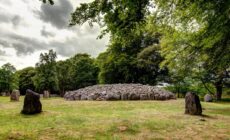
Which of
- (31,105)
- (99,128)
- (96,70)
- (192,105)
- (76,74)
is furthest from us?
(96,70)

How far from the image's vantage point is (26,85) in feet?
259

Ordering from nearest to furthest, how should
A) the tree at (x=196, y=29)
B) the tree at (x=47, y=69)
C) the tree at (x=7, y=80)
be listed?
the tree at (x=196, y=29) → the tree at (x=47, y=69) → the tree at (x=7, y=80)

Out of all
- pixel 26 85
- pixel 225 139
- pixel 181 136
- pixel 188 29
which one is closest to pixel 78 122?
pixel 181 136

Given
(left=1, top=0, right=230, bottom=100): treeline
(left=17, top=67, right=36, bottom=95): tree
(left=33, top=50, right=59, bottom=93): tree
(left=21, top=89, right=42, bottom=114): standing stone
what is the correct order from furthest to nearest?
(left=17, top=67, right=36, bottom=95): tree
(left=33, top=50, right=59, bottom=93): tree
(left=21, top=89, right=42, bottom=114): standing stone
(left=1, top=0, right=230, bottom=100): treeline

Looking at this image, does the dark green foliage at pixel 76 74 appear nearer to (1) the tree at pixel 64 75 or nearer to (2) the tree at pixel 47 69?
(1) the tree at pixel 64 75

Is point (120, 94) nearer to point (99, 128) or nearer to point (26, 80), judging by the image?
point (99, 128)

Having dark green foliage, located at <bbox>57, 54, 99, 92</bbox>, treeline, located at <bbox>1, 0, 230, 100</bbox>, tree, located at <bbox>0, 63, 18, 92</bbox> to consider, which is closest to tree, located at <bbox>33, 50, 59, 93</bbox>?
treeline, located at <bbox>1, 0, 230, 100</bbox>

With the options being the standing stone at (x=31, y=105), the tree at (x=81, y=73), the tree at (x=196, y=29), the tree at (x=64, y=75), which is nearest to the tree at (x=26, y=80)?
the tree at (x=64, y=75)

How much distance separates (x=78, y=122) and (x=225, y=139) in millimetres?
6407

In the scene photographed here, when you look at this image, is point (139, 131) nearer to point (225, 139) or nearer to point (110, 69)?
point (225, 139)

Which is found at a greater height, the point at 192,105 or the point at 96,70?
the point at 96,70

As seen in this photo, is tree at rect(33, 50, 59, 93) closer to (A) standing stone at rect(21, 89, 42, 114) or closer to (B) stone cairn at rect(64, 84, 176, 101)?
(B) stone cairn at rect(64, 84, 176, 101)


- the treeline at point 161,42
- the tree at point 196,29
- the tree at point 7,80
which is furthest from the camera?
the tree at point 7,80

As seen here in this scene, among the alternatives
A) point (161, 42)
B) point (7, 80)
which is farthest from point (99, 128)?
point (7, 80)
